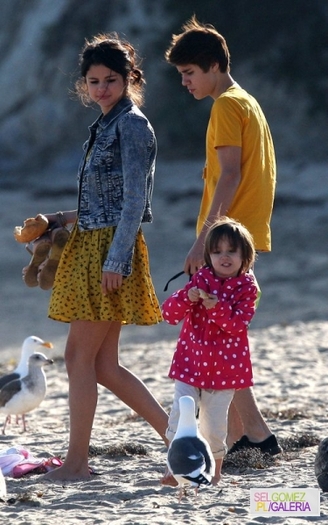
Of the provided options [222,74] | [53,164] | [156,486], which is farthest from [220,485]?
[53,164]

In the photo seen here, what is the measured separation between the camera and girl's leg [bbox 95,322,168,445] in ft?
18.0

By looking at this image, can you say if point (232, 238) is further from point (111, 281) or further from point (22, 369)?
point (22, 369)

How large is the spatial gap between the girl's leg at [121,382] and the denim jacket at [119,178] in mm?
438

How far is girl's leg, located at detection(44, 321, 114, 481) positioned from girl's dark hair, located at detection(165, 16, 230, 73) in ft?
4.36

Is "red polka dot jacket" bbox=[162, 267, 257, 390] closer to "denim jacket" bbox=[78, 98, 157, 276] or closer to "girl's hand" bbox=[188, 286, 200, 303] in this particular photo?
"girl's hand" bbox=[188, 286, 200, 303]

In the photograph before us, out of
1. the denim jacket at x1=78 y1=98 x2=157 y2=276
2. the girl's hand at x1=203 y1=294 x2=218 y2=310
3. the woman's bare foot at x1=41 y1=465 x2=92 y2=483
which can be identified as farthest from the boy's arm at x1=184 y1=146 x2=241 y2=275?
the woman's bare foot at x1=41 y1=465 x2=92 y2=483

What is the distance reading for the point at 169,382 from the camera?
377 inches

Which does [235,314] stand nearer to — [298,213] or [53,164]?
[298,213]

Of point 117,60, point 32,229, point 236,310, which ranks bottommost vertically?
point 236,310

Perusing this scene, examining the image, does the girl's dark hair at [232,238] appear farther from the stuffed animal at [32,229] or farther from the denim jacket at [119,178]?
the stuffed animal at [32,229]

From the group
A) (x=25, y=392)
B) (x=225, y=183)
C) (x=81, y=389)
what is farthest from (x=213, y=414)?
(x=25, y=392)

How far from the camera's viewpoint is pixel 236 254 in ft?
16.3

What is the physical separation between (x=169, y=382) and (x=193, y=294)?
4762 mm

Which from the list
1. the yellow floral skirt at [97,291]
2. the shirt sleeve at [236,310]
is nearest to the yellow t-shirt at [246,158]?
the yellow floral skirt at [97,291]
